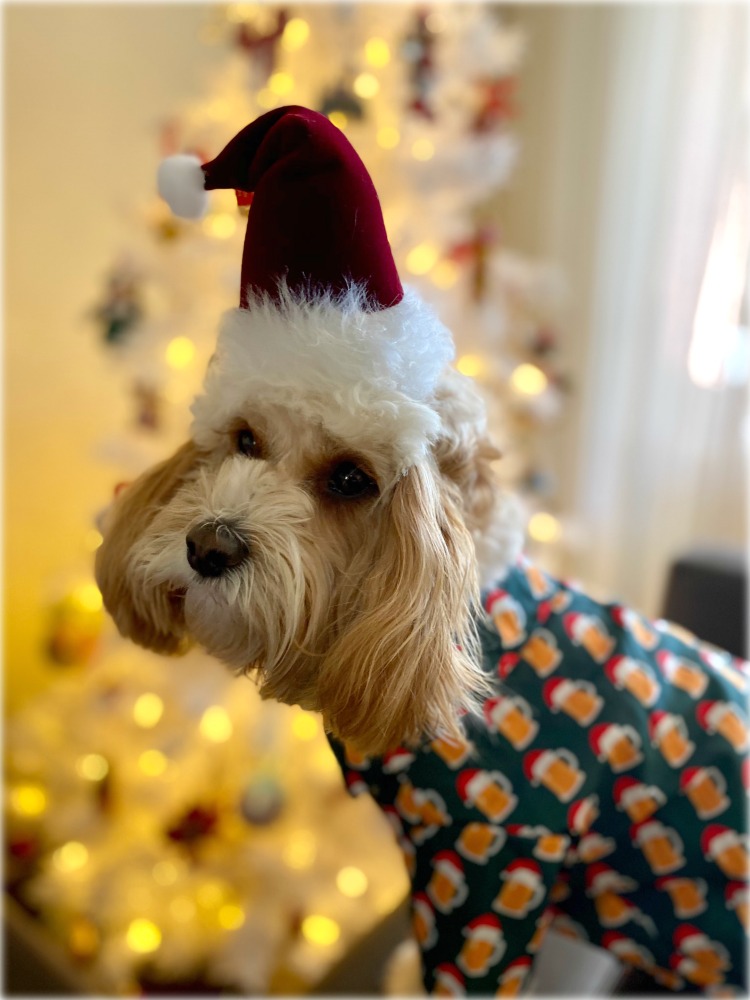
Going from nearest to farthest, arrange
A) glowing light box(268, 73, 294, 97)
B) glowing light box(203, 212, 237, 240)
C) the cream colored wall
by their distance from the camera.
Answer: glowing light box(203, 212, 237, 240)
glowing light box(268, 73, 294, 97)
the cream colored wall

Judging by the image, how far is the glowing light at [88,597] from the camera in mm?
1466

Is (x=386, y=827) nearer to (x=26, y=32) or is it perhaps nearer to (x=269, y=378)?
(x=269, y=378)

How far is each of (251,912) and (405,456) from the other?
1.18 meters

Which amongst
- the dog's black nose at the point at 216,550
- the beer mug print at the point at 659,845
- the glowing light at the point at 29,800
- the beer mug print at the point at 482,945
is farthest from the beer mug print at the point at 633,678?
the glowing light at the point at 29,800

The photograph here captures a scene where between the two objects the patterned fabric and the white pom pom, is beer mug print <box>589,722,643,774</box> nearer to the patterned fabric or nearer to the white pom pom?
the patterned fabric

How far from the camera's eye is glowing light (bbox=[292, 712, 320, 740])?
4.54 ft

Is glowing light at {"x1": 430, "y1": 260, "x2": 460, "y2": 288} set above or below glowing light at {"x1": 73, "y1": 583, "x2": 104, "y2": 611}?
above

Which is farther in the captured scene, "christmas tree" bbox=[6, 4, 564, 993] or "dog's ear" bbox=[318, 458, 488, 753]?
"christmas tree" bbox=[6, 4, 564, 993]

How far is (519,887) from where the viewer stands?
0.67 meters

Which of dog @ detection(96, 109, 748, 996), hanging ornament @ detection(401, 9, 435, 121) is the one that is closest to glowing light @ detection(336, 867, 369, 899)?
dog @ detection(96, 109, 748, 996)

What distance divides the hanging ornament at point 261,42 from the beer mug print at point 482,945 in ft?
4.46

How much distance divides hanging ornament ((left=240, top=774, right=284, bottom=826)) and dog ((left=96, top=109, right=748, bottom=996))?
65 centimetres

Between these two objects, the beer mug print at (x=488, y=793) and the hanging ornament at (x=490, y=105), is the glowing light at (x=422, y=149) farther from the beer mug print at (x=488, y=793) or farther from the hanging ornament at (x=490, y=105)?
the beer mug print at (x=488, y=793)

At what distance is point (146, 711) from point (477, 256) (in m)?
1.18
